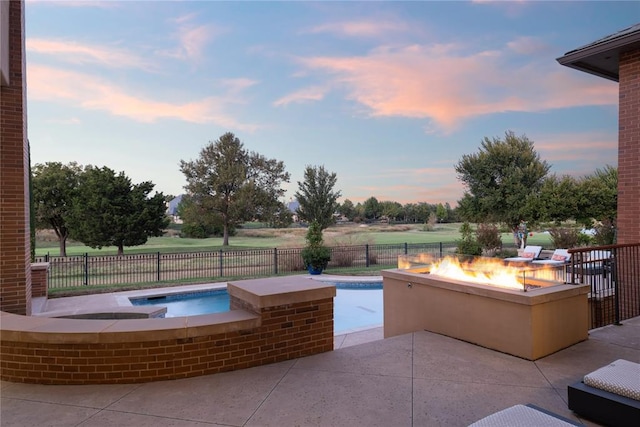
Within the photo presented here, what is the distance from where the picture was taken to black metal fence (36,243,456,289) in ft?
46.1

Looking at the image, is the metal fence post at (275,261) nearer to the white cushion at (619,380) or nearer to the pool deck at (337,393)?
the pool deck at (337,393)

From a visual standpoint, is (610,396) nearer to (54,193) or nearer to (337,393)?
(337,393)

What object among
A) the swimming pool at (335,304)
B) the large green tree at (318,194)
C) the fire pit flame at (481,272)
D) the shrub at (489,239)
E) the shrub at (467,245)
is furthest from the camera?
the large green tree at (318,194)

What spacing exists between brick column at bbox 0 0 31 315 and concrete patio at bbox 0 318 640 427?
3079mm

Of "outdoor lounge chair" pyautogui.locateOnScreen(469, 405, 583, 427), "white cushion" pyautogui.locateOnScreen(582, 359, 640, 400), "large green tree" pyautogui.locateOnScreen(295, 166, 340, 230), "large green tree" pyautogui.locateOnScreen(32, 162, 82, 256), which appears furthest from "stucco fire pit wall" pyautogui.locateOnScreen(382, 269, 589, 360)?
"large green tree" pyautogui.locateOnScreen(295, 166, 340, 230)

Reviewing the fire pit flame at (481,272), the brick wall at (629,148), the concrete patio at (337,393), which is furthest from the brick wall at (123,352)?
the brick wall at (629,148)

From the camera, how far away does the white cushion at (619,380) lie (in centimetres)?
261

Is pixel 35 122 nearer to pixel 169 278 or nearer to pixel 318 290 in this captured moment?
pixel 169 278

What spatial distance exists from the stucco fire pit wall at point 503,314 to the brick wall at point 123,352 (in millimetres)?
2628

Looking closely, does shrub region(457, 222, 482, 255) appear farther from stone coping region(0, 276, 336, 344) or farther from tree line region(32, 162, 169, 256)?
tree line region(32, 162, 169, 256)

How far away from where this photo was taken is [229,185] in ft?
112

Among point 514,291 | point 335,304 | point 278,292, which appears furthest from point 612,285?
point 335,304

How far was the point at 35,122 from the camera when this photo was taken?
14.4 metres

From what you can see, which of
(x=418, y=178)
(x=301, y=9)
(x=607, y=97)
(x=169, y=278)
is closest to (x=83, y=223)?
(x=169, y=278)
